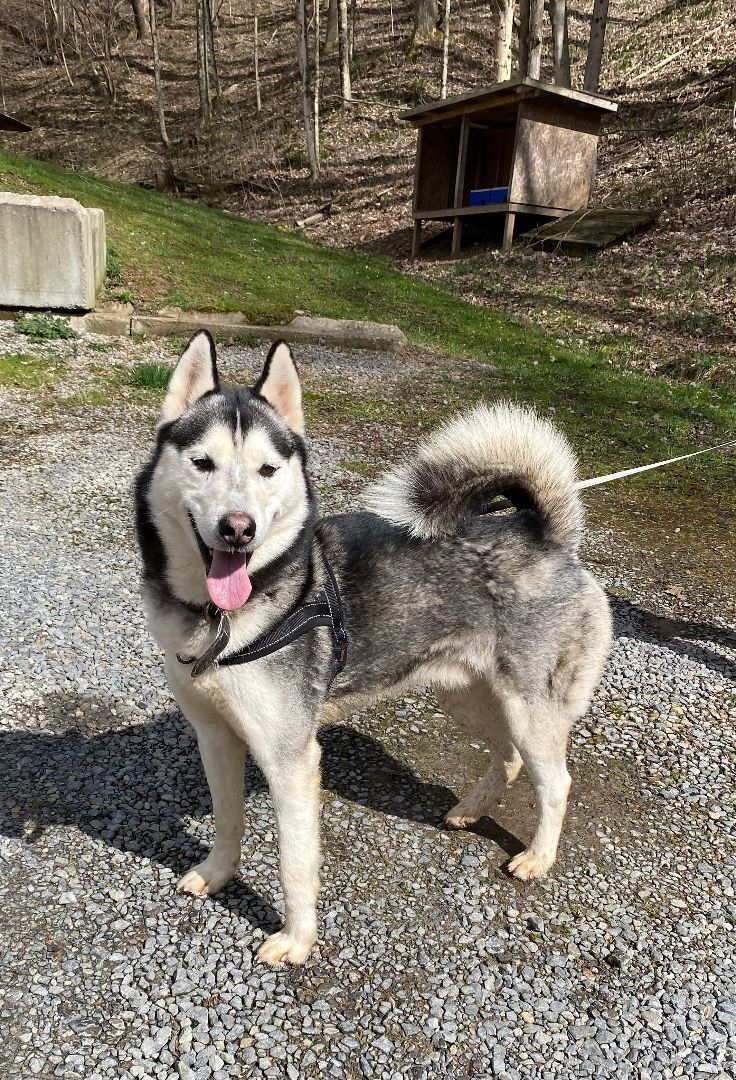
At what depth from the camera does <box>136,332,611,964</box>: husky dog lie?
2.52m

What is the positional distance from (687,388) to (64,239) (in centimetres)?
930

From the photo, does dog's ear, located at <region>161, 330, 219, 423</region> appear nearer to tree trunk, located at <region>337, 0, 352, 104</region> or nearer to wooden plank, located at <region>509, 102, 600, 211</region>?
wooden plank, located at <region>509, 102, 600, 211</region>

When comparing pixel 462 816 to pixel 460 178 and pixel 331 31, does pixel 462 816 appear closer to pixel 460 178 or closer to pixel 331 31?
pixel 460 178

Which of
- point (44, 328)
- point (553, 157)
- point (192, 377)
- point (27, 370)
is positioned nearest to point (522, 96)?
point (553, 157)

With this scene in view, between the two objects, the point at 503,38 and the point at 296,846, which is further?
the point at 503,38

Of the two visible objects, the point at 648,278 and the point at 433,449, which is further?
the point at 648,278

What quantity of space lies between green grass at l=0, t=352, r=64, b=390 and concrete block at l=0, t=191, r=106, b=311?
5.03 feet

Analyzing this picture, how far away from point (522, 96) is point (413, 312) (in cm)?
754

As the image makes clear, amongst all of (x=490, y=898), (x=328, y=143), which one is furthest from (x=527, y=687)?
(x=328, y=143)

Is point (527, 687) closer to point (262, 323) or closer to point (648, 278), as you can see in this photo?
point (262, 323)

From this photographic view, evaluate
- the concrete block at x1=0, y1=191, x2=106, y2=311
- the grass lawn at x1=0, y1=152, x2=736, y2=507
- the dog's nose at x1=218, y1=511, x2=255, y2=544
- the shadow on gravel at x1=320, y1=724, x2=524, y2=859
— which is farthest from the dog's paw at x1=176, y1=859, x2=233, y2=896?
the concrete block at x1=0, y1=191, x2=106, y2=311

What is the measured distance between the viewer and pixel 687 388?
11023 mm

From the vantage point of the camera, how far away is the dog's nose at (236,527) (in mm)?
2295

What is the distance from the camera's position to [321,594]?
2.77 metres
